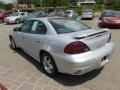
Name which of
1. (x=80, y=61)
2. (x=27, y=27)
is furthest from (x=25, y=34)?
(x=80, y=61)

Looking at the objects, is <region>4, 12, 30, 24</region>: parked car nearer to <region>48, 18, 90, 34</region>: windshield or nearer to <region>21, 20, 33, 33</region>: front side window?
<region>21, 20, 33, 33</region>: front side window

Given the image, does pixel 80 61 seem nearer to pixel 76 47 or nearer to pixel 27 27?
pixel 76 47

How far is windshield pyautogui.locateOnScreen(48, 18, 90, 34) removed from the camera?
519cm

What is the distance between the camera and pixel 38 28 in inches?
227

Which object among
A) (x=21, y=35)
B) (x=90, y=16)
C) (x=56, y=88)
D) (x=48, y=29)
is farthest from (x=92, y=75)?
(x=90, y=16)

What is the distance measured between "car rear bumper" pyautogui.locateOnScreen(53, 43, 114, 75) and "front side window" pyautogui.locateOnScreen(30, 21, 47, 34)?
1.00 m

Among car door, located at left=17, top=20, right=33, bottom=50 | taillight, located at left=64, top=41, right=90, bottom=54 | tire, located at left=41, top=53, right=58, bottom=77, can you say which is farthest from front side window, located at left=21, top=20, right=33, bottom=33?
taillight, located at left=64, top=41, right=90, bottom=54

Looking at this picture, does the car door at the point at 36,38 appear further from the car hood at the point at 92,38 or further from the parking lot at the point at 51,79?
the car hood at the point at 92,38

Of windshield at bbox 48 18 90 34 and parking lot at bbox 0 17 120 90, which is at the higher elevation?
windshield at bbox 48 18 90 34

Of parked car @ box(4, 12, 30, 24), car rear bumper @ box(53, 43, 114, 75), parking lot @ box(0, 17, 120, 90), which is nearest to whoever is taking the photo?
car rear bumper @ box(53, 43, 114, 75)

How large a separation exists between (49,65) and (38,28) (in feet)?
3.93

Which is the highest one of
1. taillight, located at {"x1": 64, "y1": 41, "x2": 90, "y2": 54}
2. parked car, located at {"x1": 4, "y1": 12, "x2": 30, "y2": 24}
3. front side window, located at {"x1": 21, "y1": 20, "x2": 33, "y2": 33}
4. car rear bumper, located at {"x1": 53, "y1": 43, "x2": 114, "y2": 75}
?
front side window, located at {"x1": 21, "y1": 20, "x2": 33, "y2": 33}

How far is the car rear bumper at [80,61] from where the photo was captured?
14.3 ft

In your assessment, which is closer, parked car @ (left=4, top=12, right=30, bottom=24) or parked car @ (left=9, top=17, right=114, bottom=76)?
parked car @ (left=9, top=17, right=114, bottom=76)
